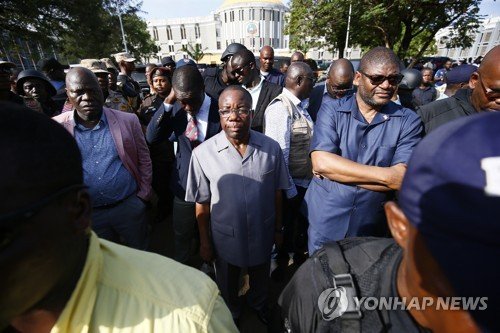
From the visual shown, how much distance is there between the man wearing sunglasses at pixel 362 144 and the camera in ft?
6.29

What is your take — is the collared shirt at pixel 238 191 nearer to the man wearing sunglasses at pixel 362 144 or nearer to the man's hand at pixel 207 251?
the man's hand at pixel 207 251

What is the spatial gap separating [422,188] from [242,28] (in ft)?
273

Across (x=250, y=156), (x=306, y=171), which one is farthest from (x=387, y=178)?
(x=306, y=171)

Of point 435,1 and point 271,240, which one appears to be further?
point 435,1

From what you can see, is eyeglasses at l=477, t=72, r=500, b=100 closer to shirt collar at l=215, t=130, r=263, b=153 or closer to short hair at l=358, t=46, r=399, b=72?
short hair at l=358, t=46, r=399, b=72

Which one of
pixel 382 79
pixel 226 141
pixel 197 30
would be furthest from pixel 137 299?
pixel 197 30

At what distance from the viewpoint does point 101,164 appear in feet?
8.04

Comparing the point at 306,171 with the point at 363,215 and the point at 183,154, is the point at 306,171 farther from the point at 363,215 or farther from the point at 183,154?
the point at 183,154

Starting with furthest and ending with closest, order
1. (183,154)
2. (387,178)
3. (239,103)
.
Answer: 1. (183,154)
2. (239,103)
3. (387,178)

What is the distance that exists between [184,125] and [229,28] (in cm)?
8355

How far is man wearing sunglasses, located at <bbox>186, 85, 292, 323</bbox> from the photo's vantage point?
216 centimetres

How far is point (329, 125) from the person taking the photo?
2.04 metres

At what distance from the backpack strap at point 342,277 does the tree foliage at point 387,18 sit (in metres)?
15.9

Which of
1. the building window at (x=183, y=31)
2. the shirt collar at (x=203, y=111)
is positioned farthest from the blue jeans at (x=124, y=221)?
the building window at (x=183, y=31)
